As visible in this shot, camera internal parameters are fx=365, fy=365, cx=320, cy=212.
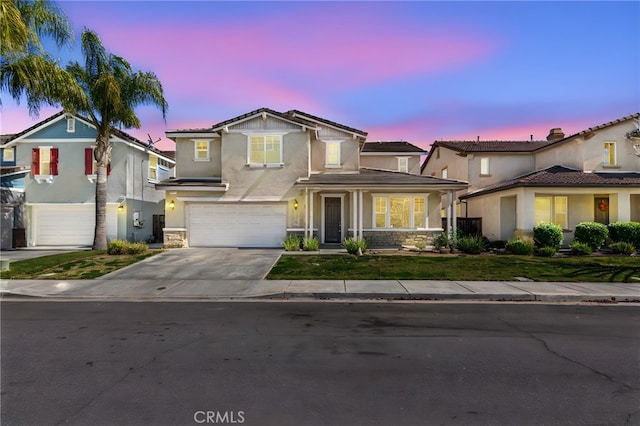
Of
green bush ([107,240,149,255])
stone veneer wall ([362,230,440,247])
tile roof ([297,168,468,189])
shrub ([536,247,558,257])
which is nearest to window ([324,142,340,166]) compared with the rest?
tile roof ([297,168,468,189])

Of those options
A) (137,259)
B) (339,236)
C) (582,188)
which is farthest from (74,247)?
(582,188)

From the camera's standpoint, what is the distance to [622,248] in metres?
16.2

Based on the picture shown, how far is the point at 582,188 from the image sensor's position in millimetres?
18047

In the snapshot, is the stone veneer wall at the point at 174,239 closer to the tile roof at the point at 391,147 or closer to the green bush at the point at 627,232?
the tile roof at the point at 391,147

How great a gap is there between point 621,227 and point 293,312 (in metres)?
17.9

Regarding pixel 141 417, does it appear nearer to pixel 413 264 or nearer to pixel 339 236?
pixel 413 264

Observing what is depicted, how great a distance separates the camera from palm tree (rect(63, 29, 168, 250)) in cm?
1609

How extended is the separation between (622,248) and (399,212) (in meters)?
9.87

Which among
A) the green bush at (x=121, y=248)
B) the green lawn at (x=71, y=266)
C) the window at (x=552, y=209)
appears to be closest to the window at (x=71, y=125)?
the green lawn at (x=71, y=266)

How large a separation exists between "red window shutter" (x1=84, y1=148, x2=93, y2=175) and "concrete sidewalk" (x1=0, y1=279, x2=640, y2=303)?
36.9 feet

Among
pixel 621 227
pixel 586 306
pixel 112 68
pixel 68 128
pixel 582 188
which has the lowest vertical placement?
pixel 586 306

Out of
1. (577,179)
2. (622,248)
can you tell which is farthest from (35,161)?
(622,248)

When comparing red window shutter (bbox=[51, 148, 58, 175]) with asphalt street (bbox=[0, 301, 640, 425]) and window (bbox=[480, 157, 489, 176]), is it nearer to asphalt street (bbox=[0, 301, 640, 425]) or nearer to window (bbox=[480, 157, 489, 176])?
asphalt street (bbox=[0, 301, 640, 425])

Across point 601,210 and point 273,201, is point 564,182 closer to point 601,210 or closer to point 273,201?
point 601,210
